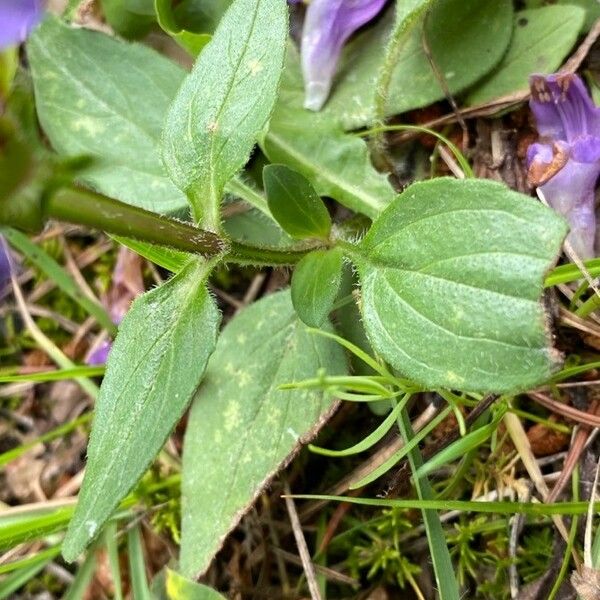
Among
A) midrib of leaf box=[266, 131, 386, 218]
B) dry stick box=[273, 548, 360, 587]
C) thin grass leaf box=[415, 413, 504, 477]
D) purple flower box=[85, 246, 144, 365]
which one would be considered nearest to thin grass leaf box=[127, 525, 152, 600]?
dry stick box=[273, 548, 360, 587]

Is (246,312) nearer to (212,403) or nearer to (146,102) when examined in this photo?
(212,403)

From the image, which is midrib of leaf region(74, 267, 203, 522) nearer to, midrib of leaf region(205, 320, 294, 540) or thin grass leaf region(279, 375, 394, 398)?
thin grass leaf region(279, 375, 394, 398)

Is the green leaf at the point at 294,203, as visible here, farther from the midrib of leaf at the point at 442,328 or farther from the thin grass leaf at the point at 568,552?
the thin grass leaf at the point at 568,552

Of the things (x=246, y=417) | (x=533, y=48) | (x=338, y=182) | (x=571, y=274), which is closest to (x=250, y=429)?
(x=246, y=417)

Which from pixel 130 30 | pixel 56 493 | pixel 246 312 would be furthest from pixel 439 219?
pixel 56 493

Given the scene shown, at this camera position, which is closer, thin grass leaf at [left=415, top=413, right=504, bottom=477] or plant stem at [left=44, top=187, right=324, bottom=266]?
plant stem at [left=44, top=187, right=324, bottom=266]
